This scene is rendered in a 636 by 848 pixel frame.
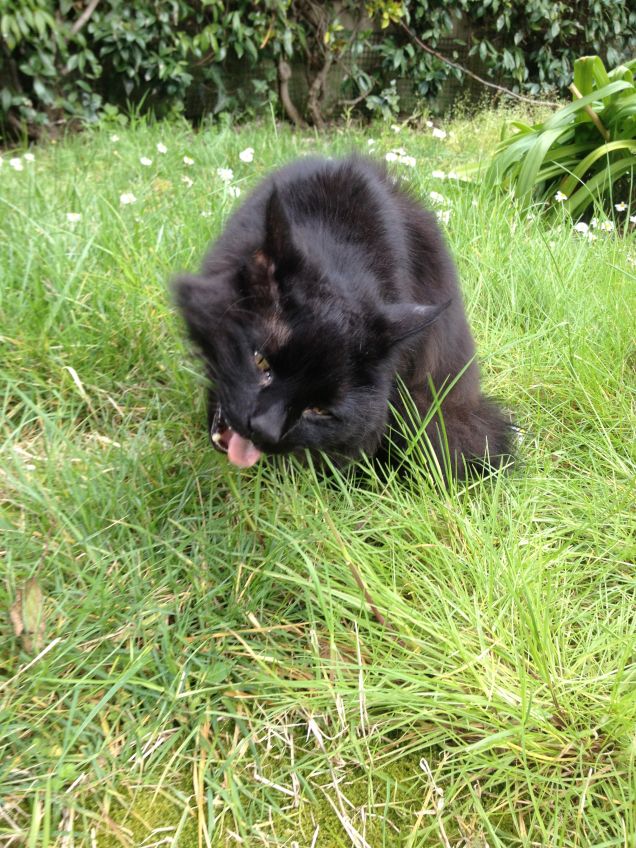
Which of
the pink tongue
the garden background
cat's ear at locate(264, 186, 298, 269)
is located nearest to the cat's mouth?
the pink tongue

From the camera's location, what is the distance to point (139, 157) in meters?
3.53

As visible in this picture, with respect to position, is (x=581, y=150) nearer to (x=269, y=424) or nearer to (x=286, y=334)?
(x=286, y=334)

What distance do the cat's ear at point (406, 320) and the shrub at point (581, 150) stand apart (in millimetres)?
2189

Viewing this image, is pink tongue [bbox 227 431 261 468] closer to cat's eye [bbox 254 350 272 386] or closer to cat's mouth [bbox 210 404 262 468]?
cat's mouth [bbox 210 404 262 468]

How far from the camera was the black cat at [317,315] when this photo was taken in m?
1.50

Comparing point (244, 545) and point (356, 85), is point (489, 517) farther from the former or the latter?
point (356, 85)

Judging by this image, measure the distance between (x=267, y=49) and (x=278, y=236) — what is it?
4.97 metres

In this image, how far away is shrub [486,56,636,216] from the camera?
3.48m

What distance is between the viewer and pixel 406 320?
1.52m

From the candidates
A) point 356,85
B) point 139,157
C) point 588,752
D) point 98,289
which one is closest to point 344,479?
point 588,752

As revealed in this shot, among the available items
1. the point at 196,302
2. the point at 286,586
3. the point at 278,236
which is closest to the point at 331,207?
the point at 278,236

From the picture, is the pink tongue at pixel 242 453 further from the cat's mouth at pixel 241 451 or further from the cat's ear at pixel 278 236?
the cat's ear at pixel 278 236

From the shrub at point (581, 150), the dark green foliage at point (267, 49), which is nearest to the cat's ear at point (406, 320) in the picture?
the shrub at point (581, 150)

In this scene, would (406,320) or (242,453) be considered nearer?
(406,320)
